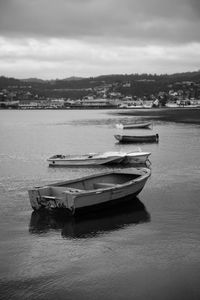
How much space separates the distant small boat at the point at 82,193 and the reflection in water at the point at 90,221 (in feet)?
1.44

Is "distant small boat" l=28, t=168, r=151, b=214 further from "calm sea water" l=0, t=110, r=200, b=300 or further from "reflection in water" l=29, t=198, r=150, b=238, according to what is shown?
"calm sea water" l=0, t=110, r=200, b=300

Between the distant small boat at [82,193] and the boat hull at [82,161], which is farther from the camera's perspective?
the boat hull at [82,161]

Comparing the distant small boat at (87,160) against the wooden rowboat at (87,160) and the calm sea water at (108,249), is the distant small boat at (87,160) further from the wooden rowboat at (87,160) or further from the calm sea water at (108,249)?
the calm sea water at (108,249)

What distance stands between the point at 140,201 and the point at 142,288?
10.6 meters

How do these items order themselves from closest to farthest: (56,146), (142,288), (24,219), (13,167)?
1. (142,288)
2. (24,219)
3. (13,167)
4. (56,146)

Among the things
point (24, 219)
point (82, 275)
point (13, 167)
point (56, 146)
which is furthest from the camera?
point (56, 146)

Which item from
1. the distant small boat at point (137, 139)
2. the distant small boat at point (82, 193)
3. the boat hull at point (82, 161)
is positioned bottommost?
the distant small boat at point (137, 139)

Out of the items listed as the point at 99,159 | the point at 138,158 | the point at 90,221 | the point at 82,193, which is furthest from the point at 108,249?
the point at 138,158

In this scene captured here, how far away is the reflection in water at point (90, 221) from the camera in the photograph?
19375 mm

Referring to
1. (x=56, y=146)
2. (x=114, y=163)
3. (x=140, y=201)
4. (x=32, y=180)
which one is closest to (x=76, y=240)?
(x=140, y=201)

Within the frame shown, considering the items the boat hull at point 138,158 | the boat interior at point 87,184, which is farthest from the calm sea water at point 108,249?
the boat hull at point 138,158

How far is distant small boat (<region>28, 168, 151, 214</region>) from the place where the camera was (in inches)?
819

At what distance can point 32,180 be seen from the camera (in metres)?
31.8

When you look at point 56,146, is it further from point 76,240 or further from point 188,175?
point 76,240
